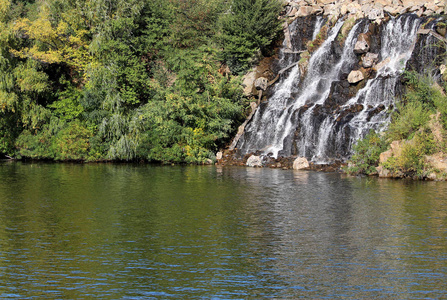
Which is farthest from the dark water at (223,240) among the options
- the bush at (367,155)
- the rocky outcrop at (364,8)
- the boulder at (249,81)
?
the rocky outcrop at (364,8)

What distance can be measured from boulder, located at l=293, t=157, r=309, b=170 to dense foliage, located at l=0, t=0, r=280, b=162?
31.2ft

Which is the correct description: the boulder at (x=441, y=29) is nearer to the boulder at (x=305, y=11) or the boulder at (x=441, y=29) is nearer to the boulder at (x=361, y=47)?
the boulder at (x=361, y=47)

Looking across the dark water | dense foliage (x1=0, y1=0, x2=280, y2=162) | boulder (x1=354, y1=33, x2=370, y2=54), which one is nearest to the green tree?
dense foliage (x1=0, y1=0, x2=280, y2=162)

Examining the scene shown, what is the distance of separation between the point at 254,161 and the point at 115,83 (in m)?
16.7

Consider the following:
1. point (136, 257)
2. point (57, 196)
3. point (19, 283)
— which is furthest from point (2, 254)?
point (57, 196)

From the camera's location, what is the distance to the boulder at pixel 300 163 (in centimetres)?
4871

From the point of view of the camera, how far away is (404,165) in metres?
40.9

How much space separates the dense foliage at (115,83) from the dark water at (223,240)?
16.5 m

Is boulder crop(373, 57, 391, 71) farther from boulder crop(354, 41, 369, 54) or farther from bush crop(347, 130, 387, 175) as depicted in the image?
bush crop(347, 130, 387, 175)

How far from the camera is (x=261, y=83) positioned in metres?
59.9

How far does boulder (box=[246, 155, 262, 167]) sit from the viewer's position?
5186 cm

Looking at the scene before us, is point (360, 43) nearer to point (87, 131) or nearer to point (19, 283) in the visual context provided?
point (87, 131)

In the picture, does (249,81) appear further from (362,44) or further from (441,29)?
(441,29)

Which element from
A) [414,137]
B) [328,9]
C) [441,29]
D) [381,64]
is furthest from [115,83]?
[441,29]
